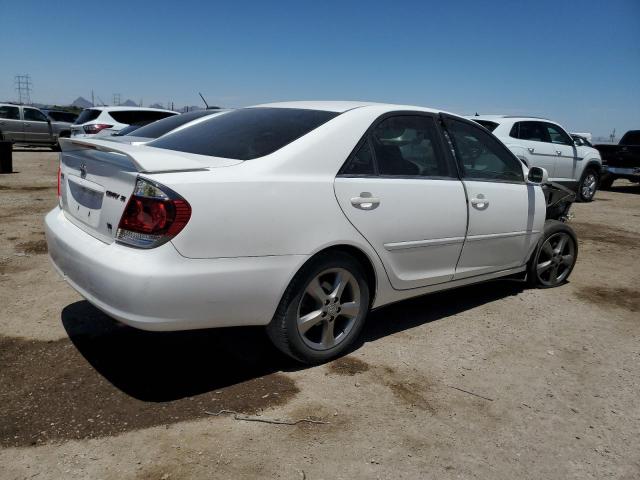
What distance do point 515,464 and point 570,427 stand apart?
1.78ft

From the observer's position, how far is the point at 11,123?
19875mm

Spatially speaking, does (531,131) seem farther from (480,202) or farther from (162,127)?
(480,202)

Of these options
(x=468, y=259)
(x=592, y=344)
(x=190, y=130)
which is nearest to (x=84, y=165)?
(x=190, y=130)

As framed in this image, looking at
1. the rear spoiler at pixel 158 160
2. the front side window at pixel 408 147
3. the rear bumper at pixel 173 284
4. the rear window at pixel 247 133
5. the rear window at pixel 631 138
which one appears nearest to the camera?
the rear bumper at pixel 173 284

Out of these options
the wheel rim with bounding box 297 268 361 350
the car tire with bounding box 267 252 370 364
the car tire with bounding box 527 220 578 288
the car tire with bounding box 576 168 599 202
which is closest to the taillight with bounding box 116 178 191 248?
the car tire with bounding box 267 252 370 364

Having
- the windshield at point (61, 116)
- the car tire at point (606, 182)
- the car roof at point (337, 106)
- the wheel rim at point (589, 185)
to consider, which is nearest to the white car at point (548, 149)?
the wheel rim at point (589, 185)

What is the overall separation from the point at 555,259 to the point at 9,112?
803 inches

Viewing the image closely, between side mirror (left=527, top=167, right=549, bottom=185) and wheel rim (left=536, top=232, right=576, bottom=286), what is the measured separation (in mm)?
652

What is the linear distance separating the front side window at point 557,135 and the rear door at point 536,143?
0.14 meters

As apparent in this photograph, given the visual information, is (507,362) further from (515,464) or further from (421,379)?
(515,464)

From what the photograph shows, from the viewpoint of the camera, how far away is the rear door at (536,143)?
36.1 ft

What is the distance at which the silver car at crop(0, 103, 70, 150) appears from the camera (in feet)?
65.0

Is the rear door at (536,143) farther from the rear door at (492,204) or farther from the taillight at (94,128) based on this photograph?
the taillight at (94,128)

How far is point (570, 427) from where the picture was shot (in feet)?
9.48
